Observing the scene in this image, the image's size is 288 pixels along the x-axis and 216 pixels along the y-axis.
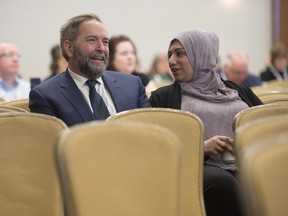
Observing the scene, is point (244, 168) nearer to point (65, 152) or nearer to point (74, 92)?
point (65, 152)

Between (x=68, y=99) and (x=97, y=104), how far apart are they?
0.18 m

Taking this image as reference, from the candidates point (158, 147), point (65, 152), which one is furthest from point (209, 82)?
point (65, 152)

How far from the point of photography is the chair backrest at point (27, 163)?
7.63 ft

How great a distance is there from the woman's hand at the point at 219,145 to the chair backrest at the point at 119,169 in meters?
0.86

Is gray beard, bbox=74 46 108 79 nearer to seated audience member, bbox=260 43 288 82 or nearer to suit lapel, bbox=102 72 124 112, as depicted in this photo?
suit lapel, bbox=102 72 124 112

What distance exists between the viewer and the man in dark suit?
9.66 ft

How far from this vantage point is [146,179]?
2020 millimetres

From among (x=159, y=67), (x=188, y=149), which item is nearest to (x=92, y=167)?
(x=188, y=149)

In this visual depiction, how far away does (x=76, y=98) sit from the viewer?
299cm

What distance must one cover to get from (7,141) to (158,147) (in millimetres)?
692

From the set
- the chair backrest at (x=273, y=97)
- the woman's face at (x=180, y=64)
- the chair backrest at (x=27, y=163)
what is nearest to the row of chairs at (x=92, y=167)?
the chair backrest at (x=27, y=163)

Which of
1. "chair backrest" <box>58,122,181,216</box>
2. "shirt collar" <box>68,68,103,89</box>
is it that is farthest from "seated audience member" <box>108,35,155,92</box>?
"chair backrest" <box>58,122,181,216</box>

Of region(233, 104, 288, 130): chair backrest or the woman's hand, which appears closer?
region(233, 104, 288, 130): chair backrest

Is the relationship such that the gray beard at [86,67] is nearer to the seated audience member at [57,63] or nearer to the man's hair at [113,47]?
the man's hair at [113,47]
